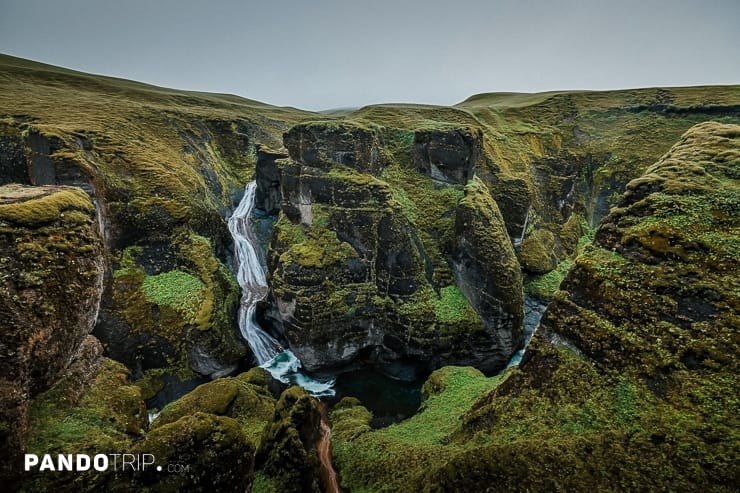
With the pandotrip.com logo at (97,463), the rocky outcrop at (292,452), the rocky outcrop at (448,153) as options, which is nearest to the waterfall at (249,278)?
the rocky outcrop at (292,452)

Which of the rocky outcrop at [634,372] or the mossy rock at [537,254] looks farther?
the mossy rock at [537,254]

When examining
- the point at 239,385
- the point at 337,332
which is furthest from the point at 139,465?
the point at 337,332

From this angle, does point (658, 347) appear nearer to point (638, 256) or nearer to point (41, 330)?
point (638, 256)

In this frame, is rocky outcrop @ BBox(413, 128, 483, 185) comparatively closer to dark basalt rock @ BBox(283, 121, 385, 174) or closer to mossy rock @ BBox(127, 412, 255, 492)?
dark basalt rock @ BBox(283, 121, 385, 174)

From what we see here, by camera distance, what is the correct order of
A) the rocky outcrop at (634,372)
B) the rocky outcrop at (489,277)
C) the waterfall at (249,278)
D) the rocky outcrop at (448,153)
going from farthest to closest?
the rocky outcrop at (448,153) → the waterfall at (249,278) → the rocky outcrop at (489,277) → the rocky outcrop at (634,372)

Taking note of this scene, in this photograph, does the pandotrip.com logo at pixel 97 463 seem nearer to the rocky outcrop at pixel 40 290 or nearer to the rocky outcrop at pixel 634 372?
the rocky outcrop at pixel 40 290

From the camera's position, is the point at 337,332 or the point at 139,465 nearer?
the point at 139,465

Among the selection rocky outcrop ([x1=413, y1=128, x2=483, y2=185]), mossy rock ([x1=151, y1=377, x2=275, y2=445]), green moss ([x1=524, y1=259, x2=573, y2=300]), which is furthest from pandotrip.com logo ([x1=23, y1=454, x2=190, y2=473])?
green moss ([x1=524, y1=259, x2=573, y2=300])
